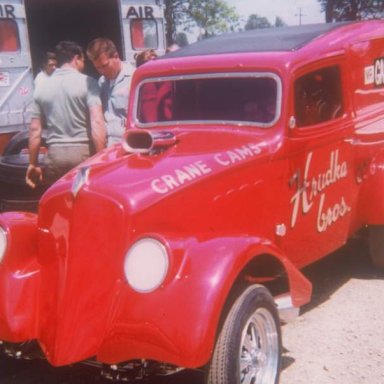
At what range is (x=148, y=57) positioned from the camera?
22.1ft

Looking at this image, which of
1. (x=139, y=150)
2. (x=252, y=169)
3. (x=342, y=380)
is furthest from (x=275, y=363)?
(x=139, y=150)

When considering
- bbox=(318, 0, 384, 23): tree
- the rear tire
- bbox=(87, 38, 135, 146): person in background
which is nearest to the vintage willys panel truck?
the rear tire

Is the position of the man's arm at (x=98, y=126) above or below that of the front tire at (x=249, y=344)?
above

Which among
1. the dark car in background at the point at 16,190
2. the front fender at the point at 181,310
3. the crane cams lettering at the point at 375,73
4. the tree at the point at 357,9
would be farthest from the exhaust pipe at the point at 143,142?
the tree at the point at 357,9

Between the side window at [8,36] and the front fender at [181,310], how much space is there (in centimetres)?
641

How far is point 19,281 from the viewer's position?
3.15 metres

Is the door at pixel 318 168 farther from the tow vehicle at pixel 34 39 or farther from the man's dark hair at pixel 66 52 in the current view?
the tow vehicle at pixel 34 39

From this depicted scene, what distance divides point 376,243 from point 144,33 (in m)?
6.11

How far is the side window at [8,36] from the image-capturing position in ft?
27.7

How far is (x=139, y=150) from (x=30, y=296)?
41.2 inches

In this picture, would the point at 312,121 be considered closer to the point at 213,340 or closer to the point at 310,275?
the point at 310,275

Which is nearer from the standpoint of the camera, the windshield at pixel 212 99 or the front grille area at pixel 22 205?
the windshield at pixel 212 99

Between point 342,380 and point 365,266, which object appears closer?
point 342,380

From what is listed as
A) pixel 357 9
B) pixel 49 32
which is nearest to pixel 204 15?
pixel 357 9
